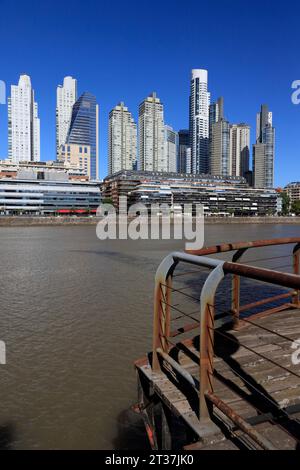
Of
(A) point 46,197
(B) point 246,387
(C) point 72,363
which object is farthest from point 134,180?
(B) point 246,387

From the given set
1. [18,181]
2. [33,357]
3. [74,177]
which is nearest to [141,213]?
[74,177]

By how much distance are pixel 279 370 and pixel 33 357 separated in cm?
633

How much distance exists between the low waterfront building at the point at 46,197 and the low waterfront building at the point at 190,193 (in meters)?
18.5

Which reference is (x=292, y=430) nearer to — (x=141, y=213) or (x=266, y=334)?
(x=266, y=334)

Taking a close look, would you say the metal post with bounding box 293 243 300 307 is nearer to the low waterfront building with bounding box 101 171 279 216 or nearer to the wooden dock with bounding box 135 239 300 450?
the wooden dock with bounding box 135 239 300 450

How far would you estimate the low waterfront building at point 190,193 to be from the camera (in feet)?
560

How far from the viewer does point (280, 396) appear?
3855 mm

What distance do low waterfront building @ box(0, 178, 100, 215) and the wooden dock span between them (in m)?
143

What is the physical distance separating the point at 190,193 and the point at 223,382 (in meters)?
176

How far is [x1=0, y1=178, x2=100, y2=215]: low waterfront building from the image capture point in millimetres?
139875

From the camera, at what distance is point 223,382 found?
4.17 m

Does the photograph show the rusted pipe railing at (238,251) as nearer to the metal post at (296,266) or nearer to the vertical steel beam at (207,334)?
the metal post at (296,266)
